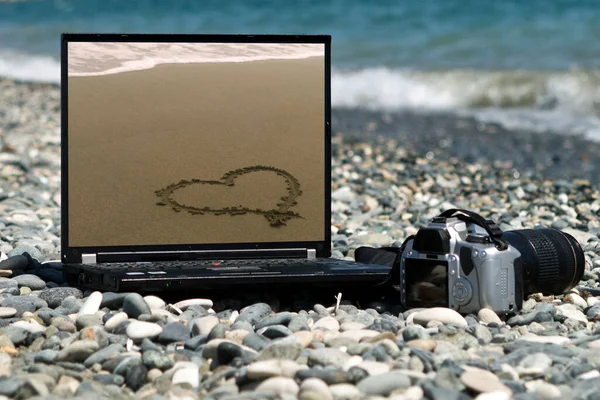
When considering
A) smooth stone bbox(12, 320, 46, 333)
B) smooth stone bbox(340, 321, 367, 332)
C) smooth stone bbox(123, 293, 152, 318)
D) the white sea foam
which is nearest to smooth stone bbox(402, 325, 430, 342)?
smooth stone bbox(340, 321, 367, 332)

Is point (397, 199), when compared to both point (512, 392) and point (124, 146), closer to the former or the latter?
point (124, 146)

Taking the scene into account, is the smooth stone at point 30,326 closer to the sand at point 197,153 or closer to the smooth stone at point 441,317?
the sand at point 197,153

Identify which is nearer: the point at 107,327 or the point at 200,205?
the point at 107,327

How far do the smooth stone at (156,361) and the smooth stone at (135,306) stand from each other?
0.43m

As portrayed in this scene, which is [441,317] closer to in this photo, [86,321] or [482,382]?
[482,382]

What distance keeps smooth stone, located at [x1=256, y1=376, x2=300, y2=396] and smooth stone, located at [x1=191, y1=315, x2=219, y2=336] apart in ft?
1.58

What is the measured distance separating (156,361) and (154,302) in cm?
59

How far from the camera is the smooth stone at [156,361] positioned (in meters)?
2.28

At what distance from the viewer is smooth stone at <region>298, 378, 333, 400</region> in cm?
204

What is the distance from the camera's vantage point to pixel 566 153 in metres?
7.57

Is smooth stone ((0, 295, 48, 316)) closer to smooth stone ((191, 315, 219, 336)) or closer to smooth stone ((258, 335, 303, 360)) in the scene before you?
smooth stone ((191, 315, 219, 336))

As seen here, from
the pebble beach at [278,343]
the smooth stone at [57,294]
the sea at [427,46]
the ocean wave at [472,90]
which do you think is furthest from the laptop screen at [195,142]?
the ocean wave at [472,90]

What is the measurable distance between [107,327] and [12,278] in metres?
0.77

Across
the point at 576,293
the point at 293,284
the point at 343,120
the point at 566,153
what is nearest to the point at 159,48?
the point at 293,284
